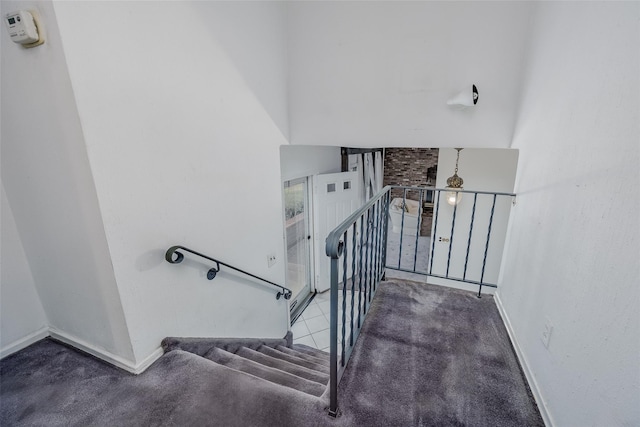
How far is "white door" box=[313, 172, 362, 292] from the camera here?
4562mm

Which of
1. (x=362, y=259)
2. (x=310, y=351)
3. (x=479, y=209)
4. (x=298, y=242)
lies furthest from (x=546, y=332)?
(x=298, y=242)

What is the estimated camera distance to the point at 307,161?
4.23 meters

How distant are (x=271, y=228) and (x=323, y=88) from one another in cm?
148

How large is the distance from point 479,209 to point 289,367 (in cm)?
313

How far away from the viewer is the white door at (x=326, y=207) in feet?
15.0

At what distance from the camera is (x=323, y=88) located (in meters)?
2.83

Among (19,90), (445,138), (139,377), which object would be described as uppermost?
(19,90)

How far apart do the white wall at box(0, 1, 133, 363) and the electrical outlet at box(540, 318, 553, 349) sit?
2.13 m

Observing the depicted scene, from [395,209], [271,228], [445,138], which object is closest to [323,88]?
[445,138]

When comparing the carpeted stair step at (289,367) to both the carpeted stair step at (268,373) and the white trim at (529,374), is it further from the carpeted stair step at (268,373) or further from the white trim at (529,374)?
the white trim at (529,374)

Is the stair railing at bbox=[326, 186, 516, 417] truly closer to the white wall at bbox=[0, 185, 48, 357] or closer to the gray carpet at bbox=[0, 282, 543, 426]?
the gray carpet at bbox=[0, 282, 543, 426]

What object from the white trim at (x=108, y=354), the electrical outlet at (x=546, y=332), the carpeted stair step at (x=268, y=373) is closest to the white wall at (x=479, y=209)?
the electrical outlet at (x=546, y=332)

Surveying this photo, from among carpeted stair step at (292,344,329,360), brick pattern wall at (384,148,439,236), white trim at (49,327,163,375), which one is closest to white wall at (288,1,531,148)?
white trim at (49,327,163,375)

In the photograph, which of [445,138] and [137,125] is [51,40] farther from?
[445,138]
